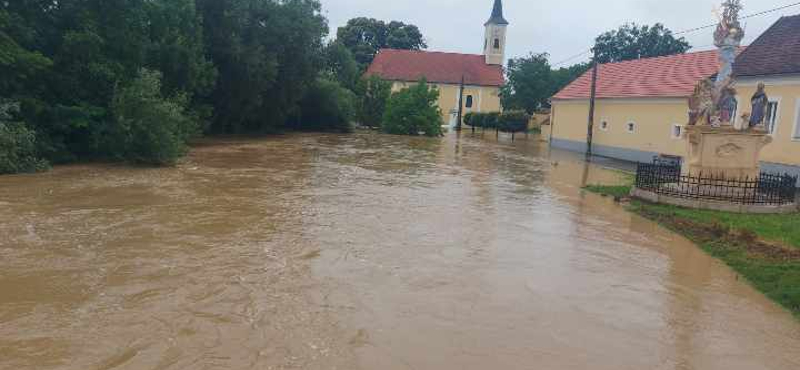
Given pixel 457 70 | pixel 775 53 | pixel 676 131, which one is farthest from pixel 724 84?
pixel 457 70

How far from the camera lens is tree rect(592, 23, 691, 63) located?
65688mm

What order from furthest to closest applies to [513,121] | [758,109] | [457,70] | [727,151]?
[457,70] → [513,121] → [758,109] → [727,151]

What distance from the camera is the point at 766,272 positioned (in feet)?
28.9

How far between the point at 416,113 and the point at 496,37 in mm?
34004

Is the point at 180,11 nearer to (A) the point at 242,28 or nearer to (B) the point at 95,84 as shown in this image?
(B) the point at 95,84

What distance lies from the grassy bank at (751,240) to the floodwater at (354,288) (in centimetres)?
34

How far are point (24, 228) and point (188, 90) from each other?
709 inches

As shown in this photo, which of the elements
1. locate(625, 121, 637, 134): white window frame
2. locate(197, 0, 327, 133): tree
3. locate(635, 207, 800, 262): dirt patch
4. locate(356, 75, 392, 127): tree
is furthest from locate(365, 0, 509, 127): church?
locate(635, 207, 800, 262): dirt patch

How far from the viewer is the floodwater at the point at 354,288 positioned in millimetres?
5605

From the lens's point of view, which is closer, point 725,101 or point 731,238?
point 731,238

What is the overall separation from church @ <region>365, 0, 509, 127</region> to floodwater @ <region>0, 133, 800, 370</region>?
61.4m

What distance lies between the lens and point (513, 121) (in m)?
56.8

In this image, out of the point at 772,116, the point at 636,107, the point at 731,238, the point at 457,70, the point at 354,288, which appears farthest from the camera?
the point at 457,70

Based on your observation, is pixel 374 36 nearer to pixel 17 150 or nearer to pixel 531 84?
pixel 531 84
